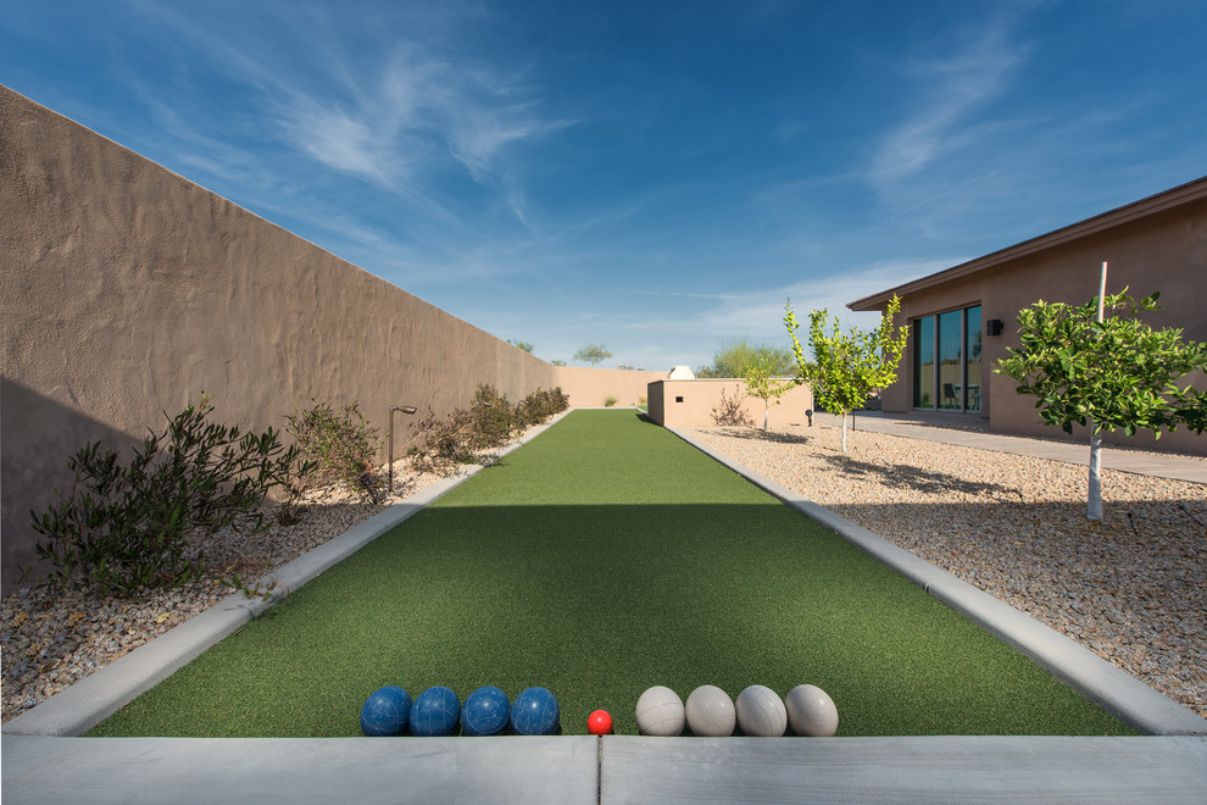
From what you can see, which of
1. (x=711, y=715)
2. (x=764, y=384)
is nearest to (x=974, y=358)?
(x=764, y=384)

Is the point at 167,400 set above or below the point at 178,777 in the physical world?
above

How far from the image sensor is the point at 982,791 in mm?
1711

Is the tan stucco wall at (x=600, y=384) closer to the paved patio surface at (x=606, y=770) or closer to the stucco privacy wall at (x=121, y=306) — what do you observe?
the stucco privacy wall at (x=121, y=306)

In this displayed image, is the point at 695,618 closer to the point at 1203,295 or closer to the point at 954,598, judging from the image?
the point at 954,598

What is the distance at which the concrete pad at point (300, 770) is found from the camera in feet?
A: 5.59

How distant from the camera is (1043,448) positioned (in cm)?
966

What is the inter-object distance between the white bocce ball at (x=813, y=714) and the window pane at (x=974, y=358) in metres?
18.0

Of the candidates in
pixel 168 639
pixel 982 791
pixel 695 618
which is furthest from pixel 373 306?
pixel 982 791

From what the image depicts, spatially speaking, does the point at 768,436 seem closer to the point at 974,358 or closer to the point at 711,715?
the point at 974,358

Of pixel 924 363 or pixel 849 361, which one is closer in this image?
pixel 849 361

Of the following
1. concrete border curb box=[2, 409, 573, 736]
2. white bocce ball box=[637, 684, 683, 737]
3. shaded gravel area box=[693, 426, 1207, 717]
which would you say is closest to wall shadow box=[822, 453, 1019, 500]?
shaded gravel area box=[693, 426, 1207, 717]

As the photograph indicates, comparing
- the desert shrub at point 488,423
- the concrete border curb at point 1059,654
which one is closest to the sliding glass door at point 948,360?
the desert shrub at point 488,423

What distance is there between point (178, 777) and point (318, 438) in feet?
15.5

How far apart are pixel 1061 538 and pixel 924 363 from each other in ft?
55.1
